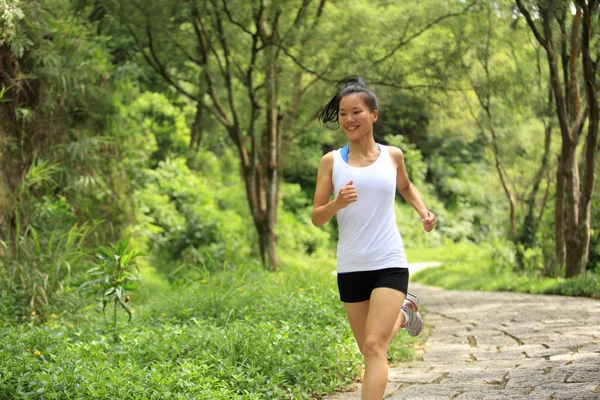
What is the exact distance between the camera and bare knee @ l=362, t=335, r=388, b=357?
10.6ft

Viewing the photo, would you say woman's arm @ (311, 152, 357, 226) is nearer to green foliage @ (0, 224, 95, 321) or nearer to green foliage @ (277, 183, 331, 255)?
green foliage @ (0, 224, 95, 321)

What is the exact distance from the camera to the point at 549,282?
33.5 feet

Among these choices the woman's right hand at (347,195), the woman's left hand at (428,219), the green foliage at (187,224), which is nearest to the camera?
the woman's right hand at (347,195)

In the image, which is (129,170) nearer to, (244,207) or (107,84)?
(107,84)

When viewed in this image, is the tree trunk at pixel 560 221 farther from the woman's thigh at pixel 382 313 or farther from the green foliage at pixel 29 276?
the woman's thigh at pixel 382 313

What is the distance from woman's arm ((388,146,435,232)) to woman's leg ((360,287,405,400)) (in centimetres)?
41

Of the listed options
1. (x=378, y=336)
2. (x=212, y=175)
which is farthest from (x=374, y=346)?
(x=212, y=175)

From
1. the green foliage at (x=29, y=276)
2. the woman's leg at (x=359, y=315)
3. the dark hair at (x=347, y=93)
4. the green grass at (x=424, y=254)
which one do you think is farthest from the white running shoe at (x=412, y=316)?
the green grass at (x=424, y=254)

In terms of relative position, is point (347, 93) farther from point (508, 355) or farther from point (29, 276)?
point (29, 276)

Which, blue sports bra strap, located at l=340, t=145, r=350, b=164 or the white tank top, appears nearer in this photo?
the white tank top

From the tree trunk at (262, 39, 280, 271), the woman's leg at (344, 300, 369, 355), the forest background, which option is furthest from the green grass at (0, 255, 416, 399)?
the tree trunk at (262, 39, 280, 271)

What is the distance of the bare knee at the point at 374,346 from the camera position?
128 inches

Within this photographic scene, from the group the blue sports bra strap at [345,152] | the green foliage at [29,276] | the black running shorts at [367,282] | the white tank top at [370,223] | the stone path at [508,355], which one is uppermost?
the blue sports bra strap at [345,152]

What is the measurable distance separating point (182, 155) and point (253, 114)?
7364 millimetres
